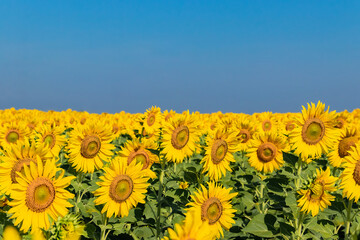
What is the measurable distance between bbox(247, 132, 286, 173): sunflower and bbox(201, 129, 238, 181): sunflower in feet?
4.58

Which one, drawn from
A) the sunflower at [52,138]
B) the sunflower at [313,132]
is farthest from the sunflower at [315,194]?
the sunflower at [52,138]

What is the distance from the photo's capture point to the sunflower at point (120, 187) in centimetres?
513

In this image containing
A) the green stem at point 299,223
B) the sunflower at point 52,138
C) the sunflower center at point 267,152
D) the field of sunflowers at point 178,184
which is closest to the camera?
the field of sunflowers at point 178,184

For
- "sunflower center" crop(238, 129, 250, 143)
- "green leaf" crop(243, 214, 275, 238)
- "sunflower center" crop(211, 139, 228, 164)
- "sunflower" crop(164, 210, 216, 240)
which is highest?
"sunflower center" crop(238, 129, 250, 143)

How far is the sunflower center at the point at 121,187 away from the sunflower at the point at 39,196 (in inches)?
39.2

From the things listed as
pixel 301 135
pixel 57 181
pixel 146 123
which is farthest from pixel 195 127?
pixel 146 123

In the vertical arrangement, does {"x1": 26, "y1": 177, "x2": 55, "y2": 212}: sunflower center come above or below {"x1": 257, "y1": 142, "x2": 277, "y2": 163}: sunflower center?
below

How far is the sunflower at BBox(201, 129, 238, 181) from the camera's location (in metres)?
6.28

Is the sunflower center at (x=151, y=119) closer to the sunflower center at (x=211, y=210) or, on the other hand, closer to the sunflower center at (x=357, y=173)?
the sunflower center at (x=211, y=210)

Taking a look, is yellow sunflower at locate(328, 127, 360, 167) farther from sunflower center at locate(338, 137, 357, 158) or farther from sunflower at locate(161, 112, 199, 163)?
sunflower at locate(161, 112, 199, 163)

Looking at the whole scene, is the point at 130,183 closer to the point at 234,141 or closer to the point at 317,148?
the point at 234,141

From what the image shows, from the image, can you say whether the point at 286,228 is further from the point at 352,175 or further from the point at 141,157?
the point at 141,157

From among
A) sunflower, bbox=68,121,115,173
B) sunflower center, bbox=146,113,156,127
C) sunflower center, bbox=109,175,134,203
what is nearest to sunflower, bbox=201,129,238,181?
sunflower center, bbox=109,175,134,203

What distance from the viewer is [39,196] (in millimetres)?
4141
